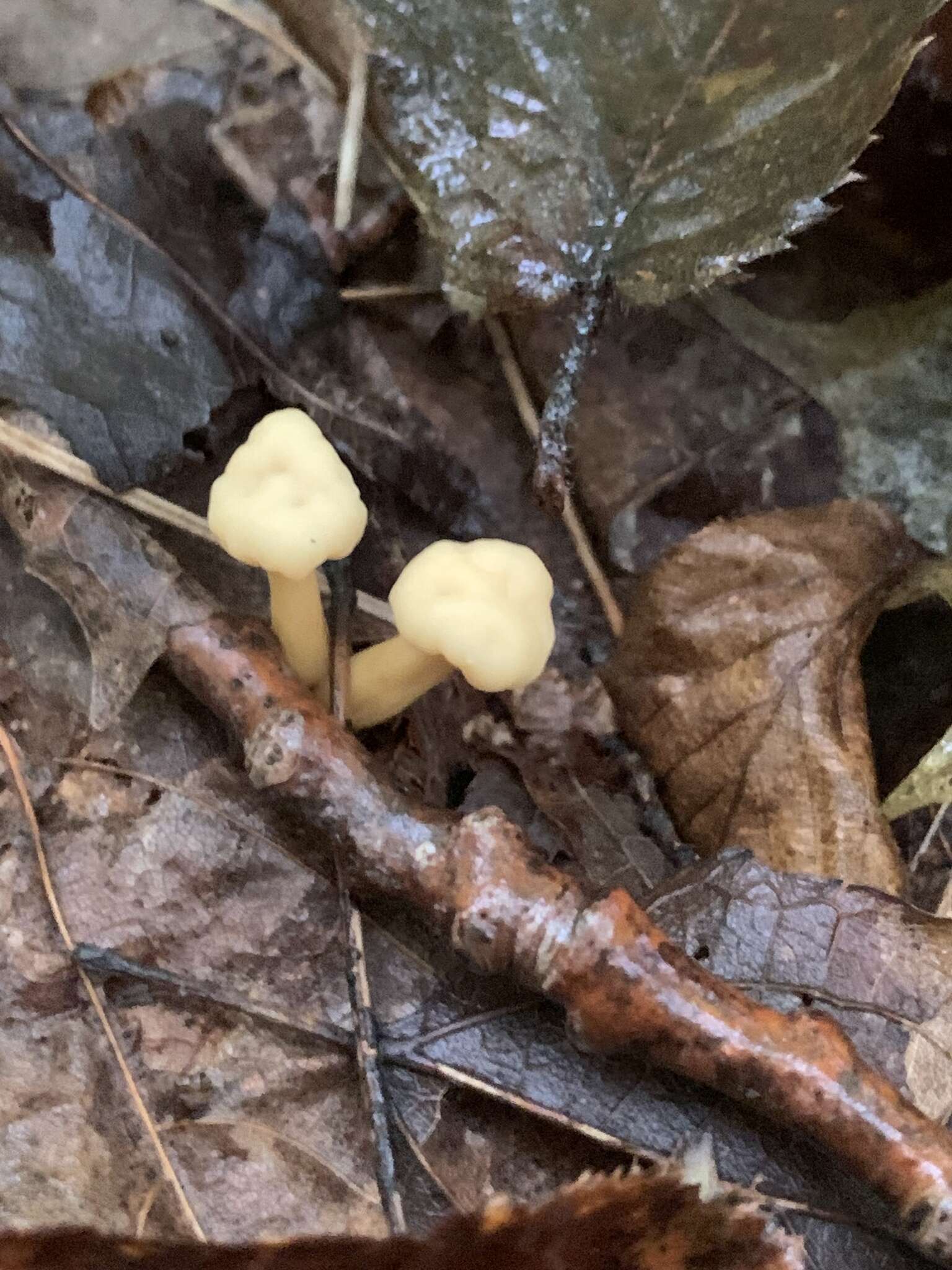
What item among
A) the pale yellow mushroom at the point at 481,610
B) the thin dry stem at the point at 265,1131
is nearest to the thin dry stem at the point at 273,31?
the pale yellow mushroom at the point at 481,610

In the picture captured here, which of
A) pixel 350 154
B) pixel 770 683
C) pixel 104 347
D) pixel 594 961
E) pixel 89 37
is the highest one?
pixel 89 37

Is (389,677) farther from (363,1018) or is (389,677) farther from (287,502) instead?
(363,1018)

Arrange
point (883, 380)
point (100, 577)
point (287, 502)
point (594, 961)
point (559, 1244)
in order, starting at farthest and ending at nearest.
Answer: point (883, 380), point (100, 577), point (287, 502), point (594, 961), point (559, 1244)

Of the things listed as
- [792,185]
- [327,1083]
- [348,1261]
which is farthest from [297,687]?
[792,185]

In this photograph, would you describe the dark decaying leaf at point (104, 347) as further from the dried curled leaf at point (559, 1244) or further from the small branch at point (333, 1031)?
the dried curled leaf at point (559, 1244)

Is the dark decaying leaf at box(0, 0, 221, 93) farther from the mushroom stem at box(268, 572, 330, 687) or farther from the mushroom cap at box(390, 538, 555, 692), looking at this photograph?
the mushroom cap at box(390, 538, 555, 692)

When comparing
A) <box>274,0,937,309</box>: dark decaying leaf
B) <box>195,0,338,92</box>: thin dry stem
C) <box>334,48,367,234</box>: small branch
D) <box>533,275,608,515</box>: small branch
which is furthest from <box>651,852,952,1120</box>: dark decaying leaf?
<box>195,0,338,92</box>: thin dry stem

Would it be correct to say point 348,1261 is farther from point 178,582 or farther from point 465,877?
point 178,582

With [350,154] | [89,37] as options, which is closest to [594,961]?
[350,154]
